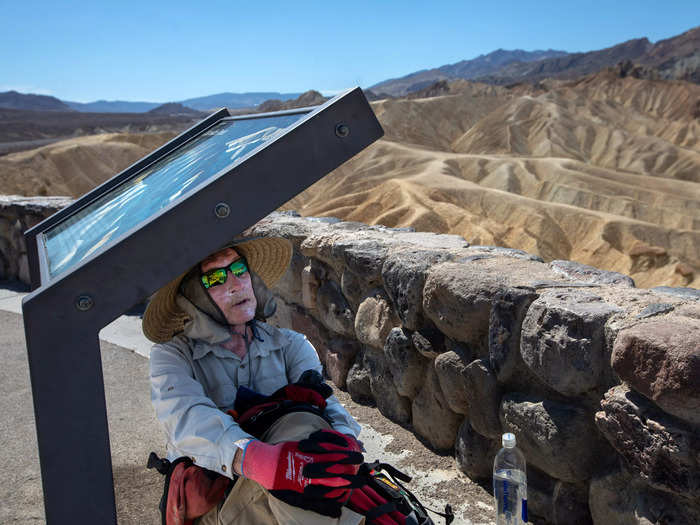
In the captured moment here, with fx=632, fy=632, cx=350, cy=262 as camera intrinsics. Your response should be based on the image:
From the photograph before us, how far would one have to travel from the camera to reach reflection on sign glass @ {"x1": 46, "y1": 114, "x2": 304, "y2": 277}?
4.77ft

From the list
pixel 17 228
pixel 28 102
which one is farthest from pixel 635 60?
pixel 28 102

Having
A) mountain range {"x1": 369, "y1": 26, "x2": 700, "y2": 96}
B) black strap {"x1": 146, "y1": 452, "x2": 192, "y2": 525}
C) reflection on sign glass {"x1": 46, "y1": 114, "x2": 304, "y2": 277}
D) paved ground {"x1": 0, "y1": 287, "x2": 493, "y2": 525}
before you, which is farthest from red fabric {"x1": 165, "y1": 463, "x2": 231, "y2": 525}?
mountain range {"x1": 369, "y1": 26, "x2": 700, "y2": 96}

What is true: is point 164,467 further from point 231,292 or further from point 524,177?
point 524,177

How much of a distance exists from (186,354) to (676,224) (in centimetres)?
3233

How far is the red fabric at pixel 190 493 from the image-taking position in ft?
5.97

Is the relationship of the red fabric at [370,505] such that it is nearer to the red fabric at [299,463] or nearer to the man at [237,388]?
the man at [237,388]

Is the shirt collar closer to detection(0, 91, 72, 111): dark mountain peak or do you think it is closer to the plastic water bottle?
the plastic water bottle

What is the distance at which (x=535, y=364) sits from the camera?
2.44m

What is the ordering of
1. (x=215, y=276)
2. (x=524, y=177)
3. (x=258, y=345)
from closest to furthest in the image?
(x=215, y=276)
(x=258, y=345)
(x=524, y=177)

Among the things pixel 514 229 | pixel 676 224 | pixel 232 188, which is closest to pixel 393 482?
pixel 232 188

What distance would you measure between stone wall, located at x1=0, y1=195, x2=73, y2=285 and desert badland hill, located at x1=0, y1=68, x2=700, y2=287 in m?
11.7

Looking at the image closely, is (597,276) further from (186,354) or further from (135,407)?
(135,407)

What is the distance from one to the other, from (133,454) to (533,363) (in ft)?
7.58

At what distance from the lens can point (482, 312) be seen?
2.78 m
